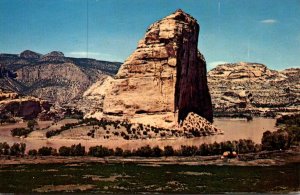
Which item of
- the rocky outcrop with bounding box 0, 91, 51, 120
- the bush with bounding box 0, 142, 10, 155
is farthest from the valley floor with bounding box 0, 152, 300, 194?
the rocky outcrop with bounding box 0, 91, 51, 120

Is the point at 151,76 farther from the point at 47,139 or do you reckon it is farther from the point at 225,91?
the point at 225,91

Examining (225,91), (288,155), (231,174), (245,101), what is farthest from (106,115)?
(225,91)

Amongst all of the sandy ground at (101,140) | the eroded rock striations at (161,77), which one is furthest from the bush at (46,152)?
the eroded rock striations at (161,77)

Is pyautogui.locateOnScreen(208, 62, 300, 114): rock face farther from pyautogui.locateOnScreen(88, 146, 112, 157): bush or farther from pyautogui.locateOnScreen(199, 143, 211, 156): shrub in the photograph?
pyautogui.locateOnScreen(88, 146, 112, 157): bush

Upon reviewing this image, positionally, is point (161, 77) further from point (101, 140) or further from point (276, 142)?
point (276, 142)

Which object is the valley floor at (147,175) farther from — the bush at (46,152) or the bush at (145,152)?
the bush at (145,152)

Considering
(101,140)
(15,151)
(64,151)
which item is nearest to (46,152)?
(64,151)
